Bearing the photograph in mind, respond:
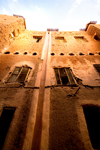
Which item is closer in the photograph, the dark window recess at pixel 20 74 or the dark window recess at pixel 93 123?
the dark window recess at pixel 93 123

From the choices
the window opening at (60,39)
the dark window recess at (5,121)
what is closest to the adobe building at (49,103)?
the dark window recess at (5,121)

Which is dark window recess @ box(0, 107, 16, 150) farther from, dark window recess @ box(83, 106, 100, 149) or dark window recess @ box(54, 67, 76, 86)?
dark window recess @ box(83, 106, 100, 149)

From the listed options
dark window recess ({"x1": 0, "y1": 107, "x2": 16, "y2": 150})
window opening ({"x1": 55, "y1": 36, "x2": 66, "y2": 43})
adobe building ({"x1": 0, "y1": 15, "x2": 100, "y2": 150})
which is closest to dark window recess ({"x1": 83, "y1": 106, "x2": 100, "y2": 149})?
adobe building ({"x1": 0, "y1": 15, "x2": 100, "y2": 150})

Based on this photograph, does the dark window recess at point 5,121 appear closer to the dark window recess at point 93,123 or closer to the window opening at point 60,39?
the dark window recess at point 93,123

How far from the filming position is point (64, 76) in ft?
13.9

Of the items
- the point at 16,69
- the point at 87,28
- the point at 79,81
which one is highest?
the point at 87,28

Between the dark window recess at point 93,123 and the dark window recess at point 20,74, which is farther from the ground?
the dark window recess at point 20,74

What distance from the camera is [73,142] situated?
2.07 metres

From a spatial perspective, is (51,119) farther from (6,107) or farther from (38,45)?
(38,45)

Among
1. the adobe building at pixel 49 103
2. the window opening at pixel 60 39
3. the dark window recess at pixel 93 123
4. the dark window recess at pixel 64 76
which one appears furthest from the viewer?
the window opening at pixel 60 39

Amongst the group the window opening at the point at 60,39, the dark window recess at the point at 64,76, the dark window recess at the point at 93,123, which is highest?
the window opening at the point at 60,39

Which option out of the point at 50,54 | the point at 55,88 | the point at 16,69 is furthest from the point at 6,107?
the point at 50,54

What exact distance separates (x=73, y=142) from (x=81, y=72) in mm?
3227

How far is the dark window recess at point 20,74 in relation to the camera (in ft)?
12.9
